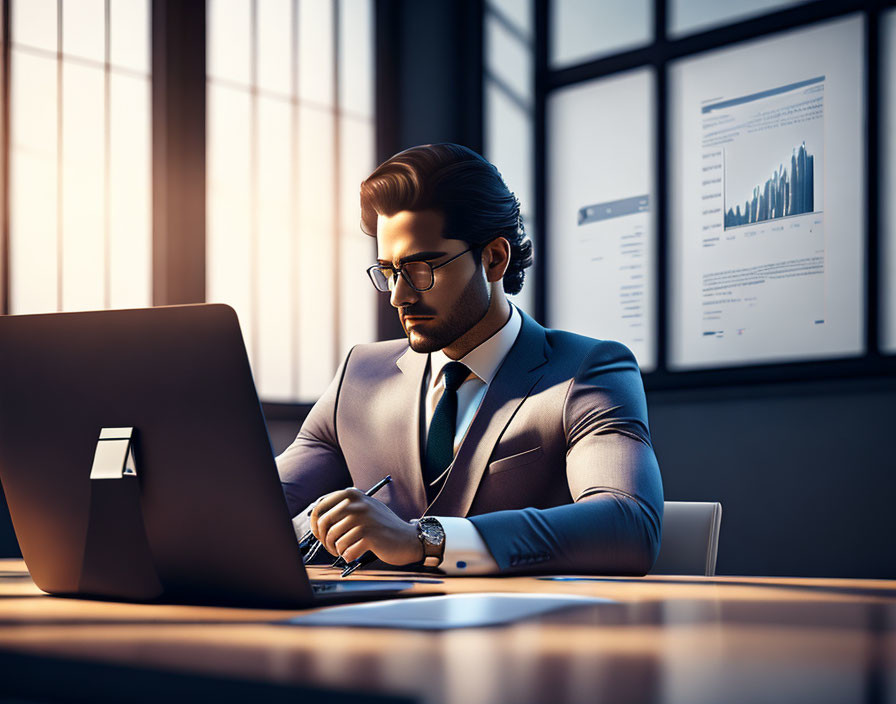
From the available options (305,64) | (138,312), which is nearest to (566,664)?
(138,312)

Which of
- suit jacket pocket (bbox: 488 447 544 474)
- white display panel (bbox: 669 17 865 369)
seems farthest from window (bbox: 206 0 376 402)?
suit jacket pocket (bbox: 488 447 544 474)

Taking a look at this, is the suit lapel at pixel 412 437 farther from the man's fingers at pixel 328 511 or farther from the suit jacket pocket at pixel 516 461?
the man's fingers at pixel 328 511

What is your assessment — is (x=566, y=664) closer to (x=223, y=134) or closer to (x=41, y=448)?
(x=41, y=448)

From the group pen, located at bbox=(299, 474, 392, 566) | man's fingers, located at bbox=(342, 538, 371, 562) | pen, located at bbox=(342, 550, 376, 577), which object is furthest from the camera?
pen, located at bbox=(299, 474, 392, 566)

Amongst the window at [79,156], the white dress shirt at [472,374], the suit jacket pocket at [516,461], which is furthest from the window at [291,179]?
the suit jacket pocket at [516,461]

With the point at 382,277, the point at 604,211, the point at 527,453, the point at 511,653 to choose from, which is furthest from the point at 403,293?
the point at 604,211

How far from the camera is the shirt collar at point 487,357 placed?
191 centimetres

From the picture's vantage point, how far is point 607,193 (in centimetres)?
481

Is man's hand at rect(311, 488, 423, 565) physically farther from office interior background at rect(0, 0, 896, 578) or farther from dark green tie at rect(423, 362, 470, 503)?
office interior background at rect(0, 0, 896, 578)

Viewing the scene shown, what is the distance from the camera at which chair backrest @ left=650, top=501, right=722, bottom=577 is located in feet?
5.72

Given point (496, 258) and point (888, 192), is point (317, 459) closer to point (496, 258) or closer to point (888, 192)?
point (496, 258)

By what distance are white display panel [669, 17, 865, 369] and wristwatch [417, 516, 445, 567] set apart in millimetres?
3132

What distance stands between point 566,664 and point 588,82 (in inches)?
181

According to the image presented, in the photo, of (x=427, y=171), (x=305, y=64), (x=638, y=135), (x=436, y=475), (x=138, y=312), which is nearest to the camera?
(x=138, y=312)
